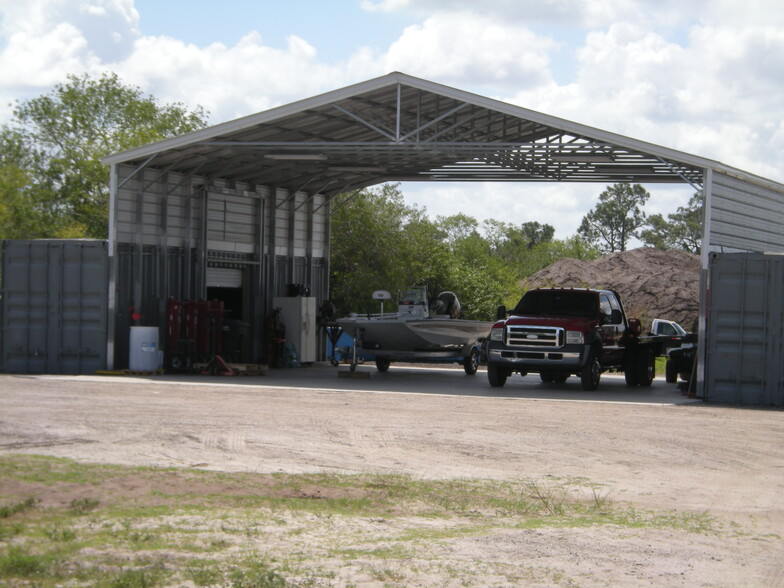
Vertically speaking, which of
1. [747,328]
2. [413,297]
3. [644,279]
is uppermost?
[644,279]

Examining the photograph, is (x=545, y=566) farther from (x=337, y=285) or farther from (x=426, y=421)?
(x=337, y=285)

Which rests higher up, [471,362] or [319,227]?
[319,227]

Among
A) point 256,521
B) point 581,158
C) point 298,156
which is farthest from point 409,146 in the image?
point 256,521

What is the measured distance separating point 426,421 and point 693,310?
34.9m

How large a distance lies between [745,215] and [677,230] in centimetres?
6303

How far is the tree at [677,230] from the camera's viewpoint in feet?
267

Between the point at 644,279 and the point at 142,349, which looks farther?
the point at 644,279

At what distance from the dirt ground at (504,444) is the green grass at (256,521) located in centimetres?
36

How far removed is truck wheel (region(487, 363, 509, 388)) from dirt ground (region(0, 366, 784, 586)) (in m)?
0.70

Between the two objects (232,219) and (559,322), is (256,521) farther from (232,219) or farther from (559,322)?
(232,219)

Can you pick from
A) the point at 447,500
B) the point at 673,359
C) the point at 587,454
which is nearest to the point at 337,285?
the point at 673,359

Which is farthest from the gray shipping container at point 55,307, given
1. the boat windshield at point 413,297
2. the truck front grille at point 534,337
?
the truck front grille at point 534,337

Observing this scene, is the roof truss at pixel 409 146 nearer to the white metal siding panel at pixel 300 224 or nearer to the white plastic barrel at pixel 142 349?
the white metal siding panel at pixel 300 224

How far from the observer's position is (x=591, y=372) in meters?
20.8
